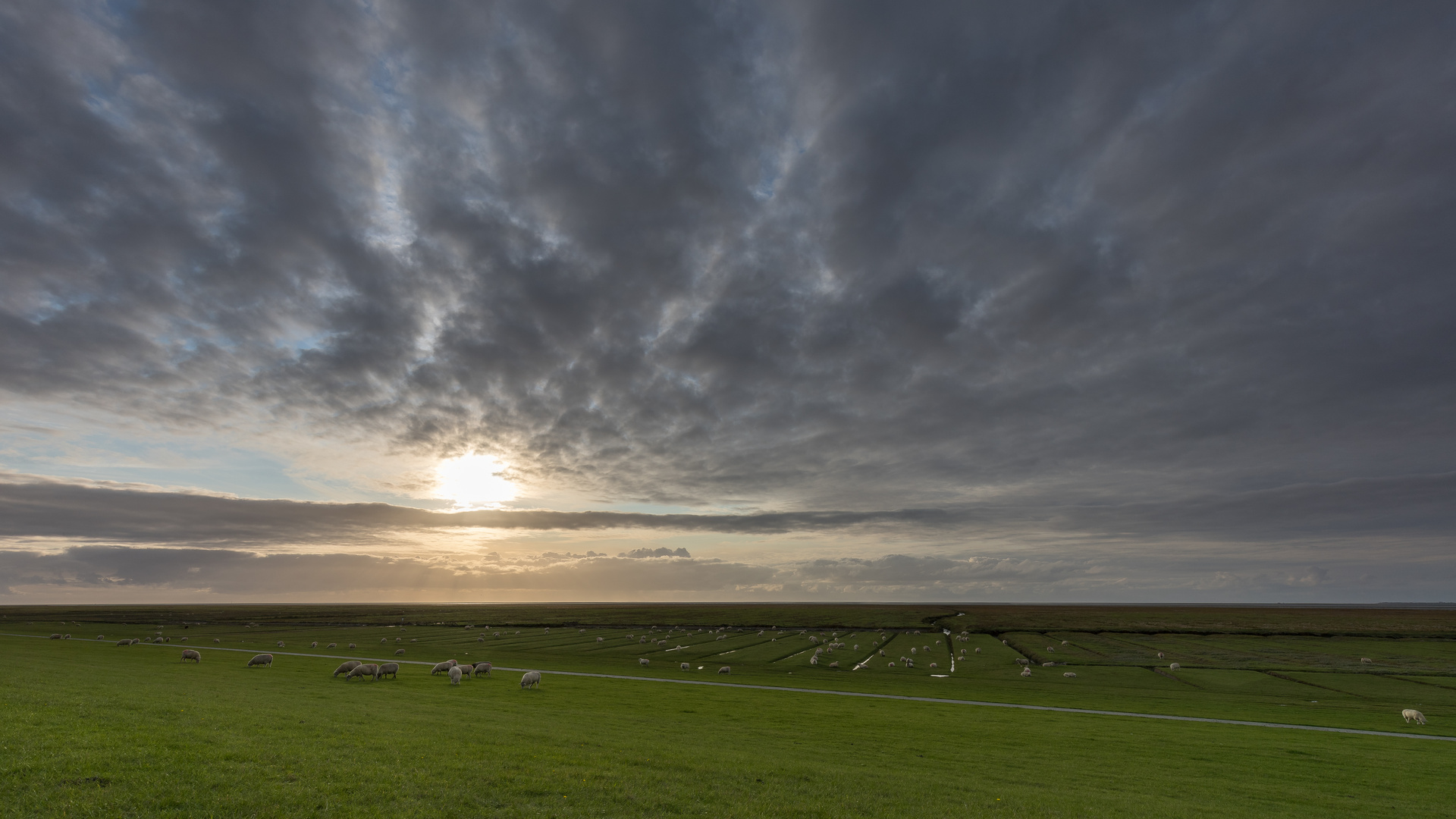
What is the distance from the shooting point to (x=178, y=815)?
12523 mm

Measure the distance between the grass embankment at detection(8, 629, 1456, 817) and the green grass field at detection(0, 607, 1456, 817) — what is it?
0.40ft

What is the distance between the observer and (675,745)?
2534 centimetres

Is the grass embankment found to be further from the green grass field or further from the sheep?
the sheep

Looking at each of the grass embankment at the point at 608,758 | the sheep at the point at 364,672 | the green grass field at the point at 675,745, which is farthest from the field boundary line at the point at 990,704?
the sheep at the point at 364,672

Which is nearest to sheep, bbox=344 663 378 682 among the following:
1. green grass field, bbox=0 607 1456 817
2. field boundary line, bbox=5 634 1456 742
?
green grass field, bbox=0 607 1456 817

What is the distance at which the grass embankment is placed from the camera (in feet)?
48.3

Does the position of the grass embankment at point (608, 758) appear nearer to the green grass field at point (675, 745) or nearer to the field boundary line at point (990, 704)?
the green grass field at point (675, 745)

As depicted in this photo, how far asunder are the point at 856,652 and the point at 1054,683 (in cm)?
3903

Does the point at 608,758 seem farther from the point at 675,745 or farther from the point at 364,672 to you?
the point at 364,672

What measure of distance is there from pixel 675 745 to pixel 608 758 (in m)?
5.01

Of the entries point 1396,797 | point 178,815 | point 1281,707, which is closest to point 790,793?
point 178,815

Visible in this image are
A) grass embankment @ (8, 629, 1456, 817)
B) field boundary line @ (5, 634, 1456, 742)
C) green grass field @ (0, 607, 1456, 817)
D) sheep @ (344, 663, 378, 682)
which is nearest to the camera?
grass embankment @ (8, 629, 1456, 817)

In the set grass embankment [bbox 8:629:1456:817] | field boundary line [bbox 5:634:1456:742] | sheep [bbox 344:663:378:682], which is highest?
grass embankment [bbox 8:629:1456:817]

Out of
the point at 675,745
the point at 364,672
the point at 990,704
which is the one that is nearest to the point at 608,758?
the point at 675,745
